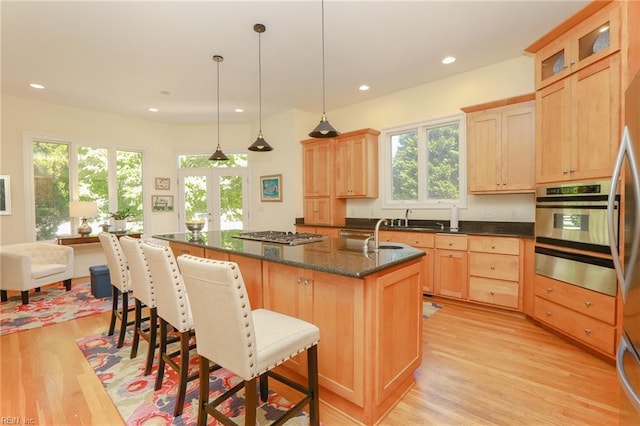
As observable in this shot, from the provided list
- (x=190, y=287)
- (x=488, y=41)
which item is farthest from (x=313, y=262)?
(x=488, y=41)

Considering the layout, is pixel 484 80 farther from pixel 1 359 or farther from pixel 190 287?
pixel 1 359

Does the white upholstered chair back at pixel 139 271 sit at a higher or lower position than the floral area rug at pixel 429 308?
higher

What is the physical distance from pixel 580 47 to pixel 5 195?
736 centimetres

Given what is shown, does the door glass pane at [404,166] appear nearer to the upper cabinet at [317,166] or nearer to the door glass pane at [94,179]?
the upper cabinet at [317,166]

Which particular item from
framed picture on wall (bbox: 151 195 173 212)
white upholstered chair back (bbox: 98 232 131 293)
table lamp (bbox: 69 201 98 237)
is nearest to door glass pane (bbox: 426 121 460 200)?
white upholstered chair back (bbox: 98 232 131 293)

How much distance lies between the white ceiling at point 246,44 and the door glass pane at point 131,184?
1353mm

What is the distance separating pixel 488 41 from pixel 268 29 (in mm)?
2357

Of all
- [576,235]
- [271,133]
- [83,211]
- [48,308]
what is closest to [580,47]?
[576,235]

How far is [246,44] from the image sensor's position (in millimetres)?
3203

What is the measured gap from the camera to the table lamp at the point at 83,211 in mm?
4766

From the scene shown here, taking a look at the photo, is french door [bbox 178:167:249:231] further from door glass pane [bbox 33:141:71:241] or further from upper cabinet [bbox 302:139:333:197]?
door glass pane [bbox 33:141:71:241]

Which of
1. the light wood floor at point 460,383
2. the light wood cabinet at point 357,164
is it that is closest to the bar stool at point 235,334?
the light wood floor at point 460,383

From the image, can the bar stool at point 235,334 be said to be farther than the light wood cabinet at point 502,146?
No

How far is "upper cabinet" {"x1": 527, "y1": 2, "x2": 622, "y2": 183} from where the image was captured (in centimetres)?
231
